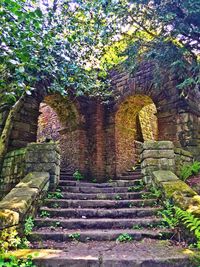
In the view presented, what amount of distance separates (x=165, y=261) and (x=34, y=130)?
232 inches

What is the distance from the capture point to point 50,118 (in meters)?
12.9

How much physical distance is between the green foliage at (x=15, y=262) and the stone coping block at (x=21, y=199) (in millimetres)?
430

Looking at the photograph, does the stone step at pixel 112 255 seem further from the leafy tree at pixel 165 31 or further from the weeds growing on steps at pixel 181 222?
the leafy tree at pixel 165 31

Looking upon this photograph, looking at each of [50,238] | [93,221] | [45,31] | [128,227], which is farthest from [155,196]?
[45,31]

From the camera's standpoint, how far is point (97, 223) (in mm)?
4023

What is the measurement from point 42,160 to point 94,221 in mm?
1786

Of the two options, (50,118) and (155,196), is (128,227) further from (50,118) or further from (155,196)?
(50,118)

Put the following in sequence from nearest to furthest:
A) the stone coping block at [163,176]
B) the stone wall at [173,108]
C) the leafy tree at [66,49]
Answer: the stone coping block at [163,176]
the leafy tree at [66,49]
the stone wall at [173,108]

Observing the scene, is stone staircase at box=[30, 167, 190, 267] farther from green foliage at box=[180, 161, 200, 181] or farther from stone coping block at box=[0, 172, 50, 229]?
green foliage at box=[180, 161, 200, 181]

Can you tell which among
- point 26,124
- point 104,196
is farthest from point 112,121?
point 104,196

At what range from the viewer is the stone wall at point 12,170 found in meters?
5.93

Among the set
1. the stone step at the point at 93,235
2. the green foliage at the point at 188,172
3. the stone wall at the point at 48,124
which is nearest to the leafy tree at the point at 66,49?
the stone step at the point at 93,235

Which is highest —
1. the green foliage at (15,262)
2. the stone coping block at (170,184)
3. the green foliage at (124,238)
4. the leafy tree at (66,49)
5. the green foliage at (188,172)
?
the leafy tree at (66,49)

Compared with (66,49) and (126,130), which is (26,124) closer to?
(66,49)
